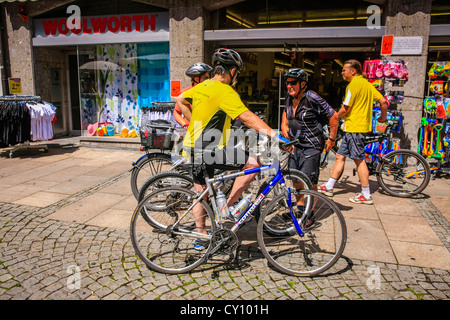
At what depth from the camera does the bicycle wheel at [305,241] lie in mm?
3385

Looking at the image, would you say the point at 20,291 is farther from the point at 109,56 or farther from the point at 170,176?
the point at 109,56

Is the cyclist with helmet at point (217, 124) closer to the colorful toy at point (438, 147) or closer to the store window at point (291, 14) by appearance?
the colorful toy at point (438, 147)

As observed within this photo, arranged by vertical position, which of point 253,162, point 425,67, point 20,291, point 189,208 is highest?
point 425,67

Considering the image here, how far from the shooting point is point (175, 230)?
352cm

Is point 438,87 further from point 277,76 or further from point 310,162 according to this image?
point 277,76

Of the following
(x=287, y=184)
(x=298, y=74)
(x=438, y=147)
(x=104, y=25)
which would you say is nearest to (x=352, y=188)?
(x=438, y=147)

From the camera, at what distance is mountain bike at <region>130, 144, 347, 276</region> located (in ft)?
11.2

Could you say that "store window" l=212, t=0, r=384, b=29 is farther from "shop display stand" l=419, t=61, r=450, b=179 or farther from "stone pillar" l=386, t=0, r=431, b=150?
"shop display stand" l=419, t=61, r=450, b=179

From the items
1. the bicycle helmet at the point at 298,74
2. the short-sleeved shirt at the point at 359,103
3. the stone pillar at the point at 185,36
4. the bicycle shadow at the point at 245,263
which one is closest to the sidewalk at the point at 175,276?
the bicycle shadow at the point at 245,263

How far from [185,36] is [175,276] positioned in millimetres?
6769

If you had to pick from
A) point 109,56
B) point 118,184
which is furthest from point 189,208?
point 109,56

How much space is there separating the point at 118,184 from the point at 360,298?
14.7 ft

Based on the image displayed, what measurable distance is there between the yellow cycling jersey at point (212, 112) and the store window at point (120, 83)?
6.45 m

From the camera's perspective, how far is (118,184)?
641 centimetres
